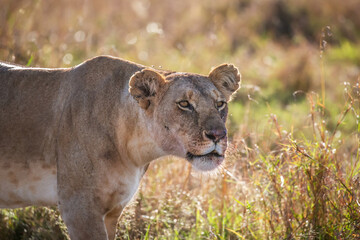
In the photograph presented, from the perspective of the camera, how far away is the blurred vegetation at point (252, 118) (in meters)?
4.65

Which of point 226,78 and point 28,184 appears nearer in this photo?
point 28,184

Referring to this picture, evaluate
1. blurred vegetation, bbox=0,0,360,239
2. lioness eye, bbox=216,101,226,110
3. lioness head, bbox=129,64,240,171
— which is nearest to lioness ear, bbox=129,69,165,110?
lioness head, bbox=129,64,240,171

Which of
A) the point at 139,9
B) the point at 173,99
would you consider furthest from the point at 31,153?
the point at 139,9

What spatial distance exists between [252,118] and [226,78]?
1.99 metres

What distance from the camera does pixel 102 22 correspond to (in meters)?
13.7

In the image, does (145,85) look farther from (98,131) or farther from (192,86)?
(98,131)

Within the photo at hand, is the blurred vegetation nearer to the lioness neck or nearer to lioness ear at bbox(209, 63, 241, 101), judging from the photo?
lioness ear at bbox(209, 63, 241, 101)

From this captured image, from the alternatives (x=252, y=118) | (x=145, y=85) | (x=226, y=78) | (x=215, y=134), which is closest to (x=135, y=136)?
(x=145, y=85)

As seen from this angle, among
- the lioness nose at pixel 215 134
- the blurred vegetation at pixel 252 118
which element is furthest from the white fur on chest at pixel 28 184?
the lioness nose at pixel 215 134

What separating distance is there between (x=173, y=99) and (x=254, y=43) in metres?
9.94

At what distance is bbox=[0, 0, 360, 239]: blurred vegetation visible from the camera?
4.65 m

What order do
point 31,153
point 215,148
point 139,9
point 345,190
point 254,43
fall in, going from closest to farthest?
point 215,148, point 31,153, point 345,190, point 254,43, point 139,9

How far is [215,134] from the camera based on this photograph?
3729mm

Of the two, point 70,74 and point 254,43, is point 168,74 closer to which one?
point 70,74
